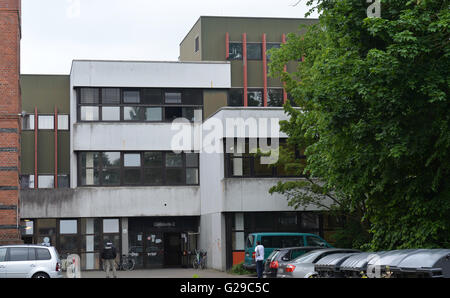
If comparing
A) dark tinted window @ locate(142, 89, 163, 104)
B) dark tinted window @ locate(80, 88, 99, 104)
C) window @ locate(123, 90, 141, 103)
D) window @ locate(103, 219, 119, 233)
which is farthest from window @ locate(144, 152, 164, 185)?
dark tinted window @ locate(80, 88, 99, 104)

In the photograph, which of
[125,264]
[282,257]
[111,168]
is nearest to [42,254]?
[282,257]

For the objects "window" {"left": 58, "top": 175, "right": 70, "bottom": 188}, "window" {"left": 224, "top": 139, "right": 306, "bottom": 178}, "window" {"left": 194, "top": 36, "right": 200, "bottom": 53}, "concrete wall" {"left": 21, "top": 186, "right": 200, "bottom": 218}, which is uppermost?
"window" {"left": 194, "top": 36, "right": 200, "bottom": 53}

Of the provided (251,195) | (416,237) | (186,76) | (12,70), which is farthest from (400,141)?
(186,76)

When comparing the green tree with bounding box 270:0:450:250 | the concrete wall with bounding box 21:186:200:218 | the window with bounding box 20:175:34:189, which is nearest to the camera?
the green tree with bounding box 270:0:450:250

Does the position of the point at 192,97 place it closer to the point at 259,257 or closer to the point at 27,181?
the point at 27,181

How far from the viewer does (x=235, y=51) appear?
45.0 meters

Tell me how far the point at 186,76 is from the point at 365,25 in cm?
2374

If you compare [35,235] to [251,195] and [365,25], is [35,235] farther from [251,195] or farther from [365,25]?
[365,25]

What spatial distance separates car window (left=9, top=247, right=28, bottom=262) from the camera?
23359mm

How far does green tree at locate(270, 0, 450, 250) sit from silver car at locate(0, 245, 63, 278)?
32.5 feet

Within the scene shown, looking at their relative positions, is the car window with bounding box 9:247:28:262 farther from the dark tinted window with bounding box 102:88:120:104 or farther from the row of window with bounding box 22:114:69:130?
the row of window with bounding box 22:114:69:130

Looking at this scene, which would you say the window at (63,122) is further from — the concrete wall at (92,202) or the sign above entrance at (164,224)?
the sign above entrance at (164,224)

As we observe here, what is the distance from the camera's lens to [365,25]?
734 inches
